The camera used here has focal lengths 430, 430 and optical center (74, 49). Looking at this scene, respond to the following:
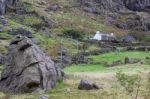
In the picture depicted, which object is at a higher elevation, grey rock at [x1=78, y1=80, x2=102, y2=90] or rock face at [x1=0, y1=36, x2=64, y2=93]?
rock face at [x1=0, y1=36, x2=64, y2=93]

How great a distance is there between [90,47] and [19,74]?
121275 mm

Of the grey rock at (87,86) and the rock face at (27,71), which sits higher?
the rock face at (27,71)

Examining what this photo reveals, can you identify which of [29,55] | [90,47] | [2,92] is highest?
[29,55]

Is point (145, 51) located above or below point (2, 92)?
below

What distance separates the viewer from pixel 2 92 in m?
65.7

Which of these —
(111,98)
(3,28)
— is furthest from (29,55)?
(3,28)

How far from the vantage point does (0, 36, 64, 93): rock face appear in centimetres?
6569

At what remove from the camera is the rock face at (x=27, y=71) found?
65.7 metres

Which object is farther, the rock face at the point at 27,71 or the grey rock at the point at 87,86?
the grey rock at the point at 87,86

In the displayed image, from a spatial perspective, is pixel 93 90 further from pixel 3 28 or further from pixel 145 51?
pixel 3 28

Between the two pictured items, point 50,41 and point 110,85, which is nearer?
point 110,85

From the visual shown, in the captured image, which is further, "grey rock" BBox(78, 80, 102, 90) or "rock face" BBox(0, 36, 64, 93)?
"grey rock" BBox(78, 80, 102, 90)

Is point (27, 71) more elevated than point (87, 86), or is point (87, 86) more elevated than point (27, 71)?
point (27, 71)

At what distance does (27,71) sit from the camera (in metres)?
66.7
